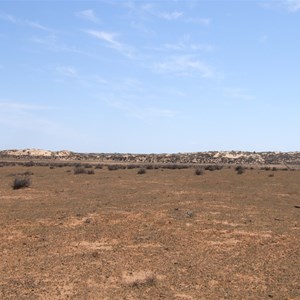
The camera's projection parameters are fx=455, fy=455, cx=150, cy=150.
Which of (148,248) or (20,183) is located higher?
(20,183)

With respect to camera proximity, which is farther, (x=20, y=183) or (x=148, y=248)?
(x=20, y=183)

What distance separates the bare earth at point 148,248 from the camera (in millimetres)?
9867

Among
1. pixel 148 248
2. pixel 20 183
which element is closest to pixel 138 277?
pixel 148 248

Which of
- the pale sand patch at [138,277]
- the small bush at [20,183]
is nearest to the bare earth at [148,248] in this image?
the pale sand patch at [138,277]

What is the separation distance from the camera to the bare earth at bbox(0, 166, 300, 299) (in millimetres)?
9867

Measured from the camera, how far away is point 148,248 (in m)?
13.5

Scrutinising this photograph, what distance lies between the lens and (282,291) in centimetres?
980

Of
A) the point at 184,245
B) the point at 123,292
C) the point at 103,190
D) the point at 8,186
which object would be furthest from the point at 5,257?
the point at 8,186

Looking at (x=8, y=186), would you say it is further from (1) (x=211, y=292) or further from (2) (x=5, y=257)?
(1) (x=211, y=292)

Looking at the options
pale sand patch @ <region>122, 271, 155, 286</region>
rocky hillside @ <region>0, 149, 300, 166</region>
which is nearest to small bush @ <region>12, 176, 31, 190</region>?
pale sand patch @ <region>122, 271, 155, 286</region>

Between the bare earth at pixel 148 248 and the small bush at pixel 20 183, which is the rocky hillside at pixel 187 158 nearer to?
the small bush at pixel 20 183

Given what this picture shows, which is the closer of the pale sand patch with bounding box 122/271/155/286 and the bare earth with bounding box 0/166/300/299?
the bare earth with bounding box 0/166/300/299

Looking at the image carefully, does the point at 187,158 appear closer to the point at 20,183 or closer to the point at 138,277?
the point at 20,183

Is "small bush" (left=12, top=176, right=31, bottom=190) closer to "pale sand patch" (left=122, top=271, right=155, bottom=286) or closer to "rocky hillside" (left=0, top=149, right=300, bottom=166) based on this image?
"pale sand patch" (left=122, top=271, right=155, bottom=286)
